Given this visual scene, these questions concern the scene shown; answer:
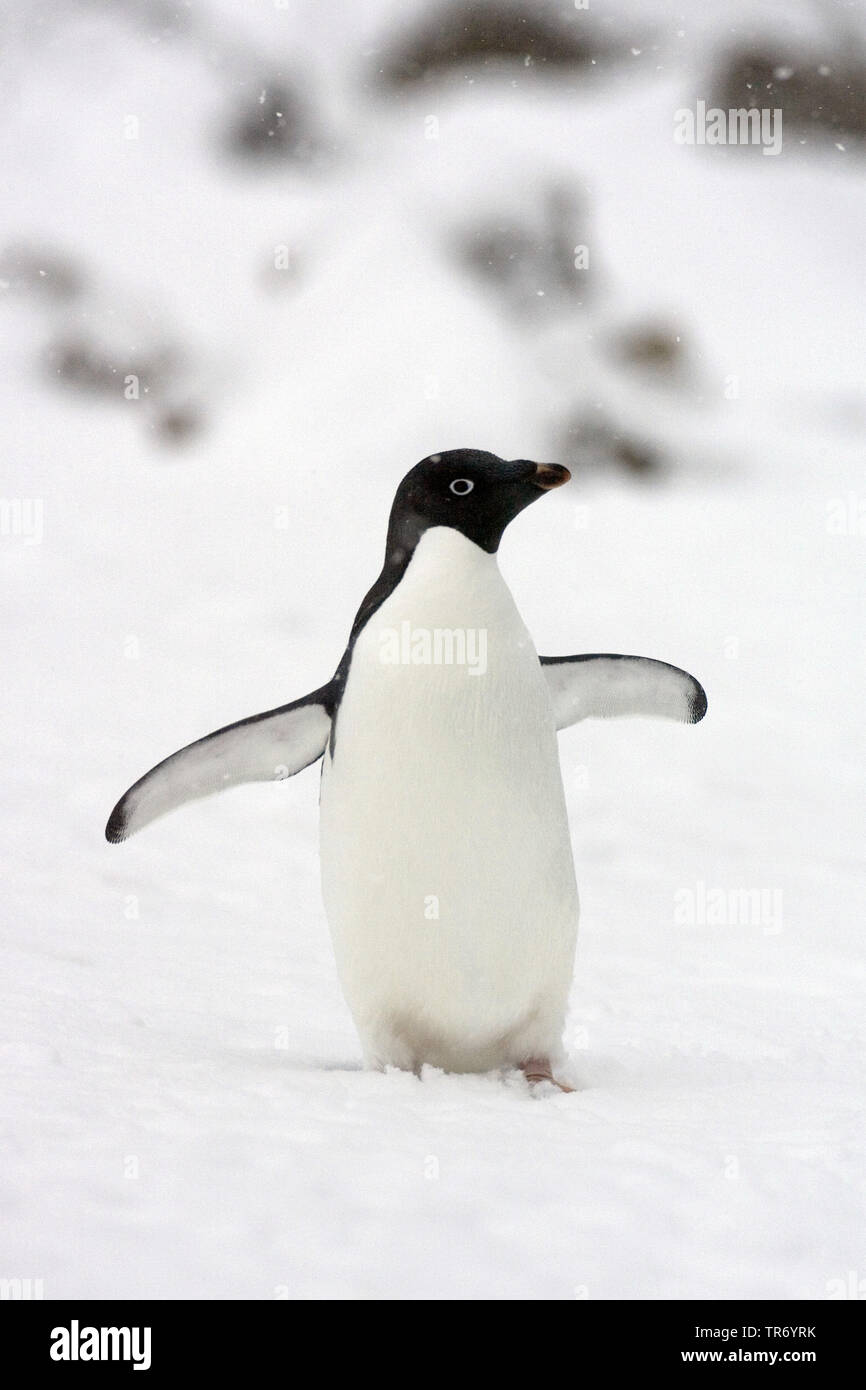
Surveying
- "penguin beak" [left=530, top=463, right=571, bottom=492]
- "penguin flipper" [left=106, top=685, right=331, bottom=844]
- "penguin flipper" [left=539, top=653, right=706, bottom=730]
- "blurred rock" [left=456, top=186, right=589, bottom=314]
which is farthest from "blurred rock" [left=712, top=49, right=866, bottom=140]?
"penguin flipper" [left=106, top=685, right=331, bottom=844]

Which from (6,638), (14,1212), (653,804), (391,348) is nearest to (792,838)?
(653,804)

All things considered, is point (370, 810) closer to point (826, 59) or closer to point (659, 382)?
point (659, 382)

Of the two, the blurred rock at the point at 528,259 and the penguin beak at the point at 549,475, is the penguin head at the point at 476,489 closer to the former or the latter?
the penguin beak at the point at 549,475

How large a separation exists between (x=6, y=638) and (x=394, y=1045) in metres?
4.26

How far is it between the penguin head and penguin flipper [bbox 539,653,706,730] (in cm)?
41

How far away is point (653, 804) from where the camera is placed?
4.63m

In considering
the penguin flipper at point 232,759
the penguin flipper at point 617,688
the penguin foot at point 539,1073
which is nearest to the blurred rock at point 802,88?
the penguin flipper at point 617,688

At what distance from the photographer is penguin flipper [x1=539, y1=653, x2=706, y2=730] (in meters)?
2.20

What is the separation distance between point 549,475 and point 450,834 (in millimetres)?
524

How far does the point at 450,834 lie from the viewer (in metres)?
1.72

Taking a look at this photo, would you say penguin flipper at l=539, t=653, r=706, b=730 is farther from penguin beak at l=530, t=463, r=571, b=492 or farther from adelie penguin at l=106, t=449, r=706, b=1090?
penguin beak at l=530, t=463, r=571, b=492

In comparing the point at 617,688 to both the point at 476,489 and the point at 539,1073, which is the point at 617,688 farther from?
the point at 539,1073

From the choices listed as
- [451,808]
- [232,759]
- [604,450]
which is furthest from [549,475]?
[604,450]

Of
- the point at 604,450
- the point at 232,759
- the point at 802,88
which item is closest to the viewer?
the point at 232,759
